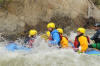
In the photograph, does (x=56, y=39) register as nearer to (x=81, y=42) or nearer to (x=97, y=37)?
(x=81, y=42)

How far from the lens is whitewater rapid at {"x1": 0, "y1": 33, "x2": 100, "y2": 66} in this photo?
225 inches

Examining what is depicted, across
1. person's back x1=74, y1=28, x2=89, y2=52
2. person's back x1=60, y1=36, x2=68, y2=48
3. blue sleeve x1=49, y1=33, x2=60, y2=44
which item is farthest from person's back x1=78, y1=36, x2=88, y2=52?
blue sleeve x1=49, y1=33, x2=60, y2=44

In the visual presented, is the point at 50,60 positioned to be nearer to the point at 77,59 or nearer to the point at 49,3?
the point at 77,59

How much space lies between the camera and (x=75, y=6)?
39.3 ft

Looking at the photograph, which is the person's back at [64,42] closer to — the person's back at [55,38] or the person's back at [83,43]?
the person's back at [55,38]

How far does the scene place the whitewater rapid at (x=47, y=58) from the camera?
571 cm

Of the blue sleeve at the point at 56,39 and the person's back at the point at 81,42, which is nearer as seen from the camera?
the person's back at the point at 81,42

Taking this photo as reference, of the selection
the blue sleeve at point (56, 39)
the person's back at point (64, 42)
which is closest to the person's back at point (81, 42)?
the person's back at point (64, 42)

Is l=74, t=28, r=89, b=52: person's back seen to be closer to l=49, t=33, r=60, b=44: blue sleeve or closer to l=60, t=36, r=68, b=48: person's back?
l=60, t=36, r=68, b=48: person's back

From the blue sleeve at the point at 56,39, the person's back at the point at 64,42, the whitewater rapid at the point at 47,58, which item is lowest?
the whitewater rapid at the point at 47,58

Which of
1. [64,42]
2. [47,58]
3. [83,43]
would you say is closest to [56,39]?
[64,42]

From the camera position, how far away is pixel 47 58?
19.5 feet

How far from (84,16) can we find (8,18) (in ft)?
15.4

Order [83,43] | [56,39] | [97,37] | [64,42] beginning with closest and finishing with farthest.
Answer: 1. [83,43]
2. [56,39]
3. [64,42]
4. [97,37]
